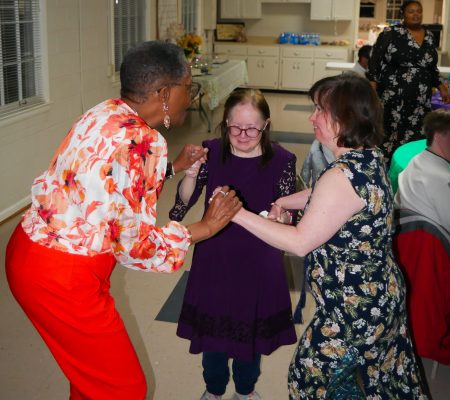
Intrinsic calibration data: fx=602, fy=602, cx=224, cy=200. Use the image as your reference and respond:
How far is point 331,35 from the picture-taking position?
11836 mm

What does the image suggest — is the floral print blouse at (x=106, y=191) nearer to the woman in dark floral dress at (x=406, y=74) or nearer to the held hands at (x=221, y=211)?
the held hands at (x=221, y=211)

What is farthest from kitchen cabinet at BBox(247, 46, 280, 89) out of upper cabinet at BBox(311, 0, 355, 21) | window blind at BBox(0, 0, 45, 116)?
window blind at BBox(0, 0, 45, 116)

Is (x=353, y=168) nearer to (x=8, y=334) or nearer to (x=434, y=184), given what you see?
(x=434, y=184)

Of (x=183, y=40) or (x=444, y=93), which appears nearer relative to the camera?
(x=444, y=93)

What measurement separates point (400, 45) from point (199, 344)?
4024 mm

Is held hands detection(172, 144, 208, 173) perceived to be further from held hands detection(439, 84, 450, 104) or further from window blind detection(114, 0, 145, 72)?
window blind detection(114, 0, 145, 72)

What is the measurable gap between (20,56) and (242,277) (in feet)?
11.8

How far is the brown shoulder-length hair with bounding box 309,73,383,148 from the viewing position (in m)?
1.65

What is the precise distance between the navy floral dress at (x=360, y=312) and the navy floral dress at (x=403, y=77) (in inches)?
157

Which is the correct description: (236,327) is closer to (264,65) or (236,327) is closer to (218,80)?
(218,80)

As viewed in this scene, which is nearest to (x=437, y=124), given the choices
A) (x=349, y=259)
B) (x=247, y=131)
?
(x=247, y=131)

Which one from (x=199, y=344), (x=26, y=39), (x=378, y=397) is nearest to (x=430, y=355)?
(x=378, y=397)

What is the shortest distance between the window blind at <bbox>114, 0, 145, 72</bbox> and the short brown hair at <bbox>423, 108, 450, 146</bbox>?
4.68m

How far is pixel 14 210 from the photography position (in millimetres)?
4797
